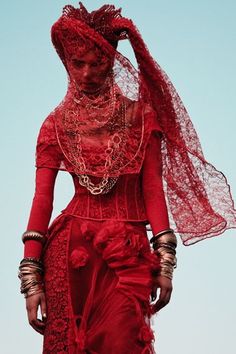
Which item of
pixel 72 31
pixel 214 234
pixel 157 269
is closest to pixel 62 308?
pixel 157 269

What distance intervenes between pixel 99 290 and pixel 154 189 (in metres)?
0.59

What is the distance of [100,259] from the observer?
515 centimetres

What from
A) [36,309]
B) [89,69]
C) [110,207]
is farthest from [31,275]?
[89,69]

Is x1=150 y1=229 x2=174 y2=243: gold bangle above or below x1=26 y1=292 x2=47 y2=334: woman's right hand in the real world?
above

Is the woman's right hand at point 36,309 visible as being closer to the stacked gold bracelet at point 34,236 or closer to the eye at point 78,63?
the stacked gold bracelet at point 34,236

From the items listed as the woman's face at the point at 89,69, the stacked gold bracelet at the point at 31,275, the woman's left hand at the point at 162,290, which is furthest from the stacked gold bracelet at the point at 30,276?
the woman's face at the point at 89,69

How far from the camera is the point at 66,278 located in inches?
202

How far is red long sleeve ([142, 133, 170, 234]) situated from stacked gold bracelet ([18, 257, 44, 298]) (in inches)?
23.7

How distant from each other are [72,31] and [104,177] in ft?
2.51

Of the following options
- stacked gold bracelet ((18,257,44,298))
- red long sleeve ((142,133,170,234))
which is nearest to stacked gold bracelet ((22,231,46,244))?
stacked gold bracelet ((18,257,44,298))

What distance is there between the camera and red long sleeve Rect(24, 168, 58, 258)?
5262 mm

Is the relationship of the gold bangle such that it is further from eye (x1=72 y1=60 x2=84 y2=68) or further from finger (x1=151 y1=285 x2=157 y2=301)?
eye (x1=72 y1=60 x2=84 y2=68)

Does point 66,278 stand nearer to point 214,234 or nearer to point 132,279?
point 132,279

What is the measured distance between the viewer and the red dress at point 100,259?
5.01m
